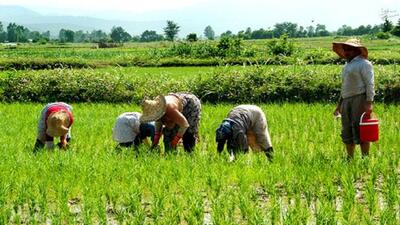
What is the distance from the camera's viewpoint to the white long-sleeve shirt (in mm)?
5426

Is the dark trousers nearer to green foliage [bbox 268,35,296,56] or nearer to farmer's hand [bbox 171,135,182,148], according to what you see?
farmer's hand [bbox 171,135,182,148]

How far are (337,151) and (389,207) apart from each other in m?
2.33

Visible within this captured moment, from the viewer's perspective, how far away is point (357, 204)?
402 cm

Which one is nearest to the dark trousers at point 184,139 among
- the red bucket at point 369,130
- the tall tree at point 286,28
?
the red bucket at point 369,130

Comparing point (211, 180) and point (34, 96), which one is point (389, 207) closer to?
point (211, 180)

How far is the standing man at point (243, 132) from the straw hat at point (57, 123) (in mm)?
1603

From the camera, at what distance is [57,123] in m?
5.59

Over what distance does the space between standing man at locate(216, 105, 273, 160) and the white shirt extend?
43.2 inches

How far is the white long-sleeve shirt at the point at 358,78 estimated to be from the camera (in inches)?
214

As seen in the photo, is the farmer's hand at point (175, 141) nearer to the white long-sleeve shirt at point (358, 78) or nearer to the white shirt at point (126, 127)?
the white shirt at point (126, 127)

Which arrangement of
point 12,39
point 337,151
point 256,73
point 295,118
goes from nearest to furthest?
point 337,151 → point 295,118 → point 256,73 → point 12,39

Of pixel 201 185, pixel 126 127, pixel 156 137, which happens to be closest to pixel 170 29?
pixel 126 127

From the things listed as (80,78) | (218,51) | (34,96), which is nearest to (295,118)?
(80,78)

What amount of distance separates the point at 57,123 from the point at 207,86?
18.8 feet
